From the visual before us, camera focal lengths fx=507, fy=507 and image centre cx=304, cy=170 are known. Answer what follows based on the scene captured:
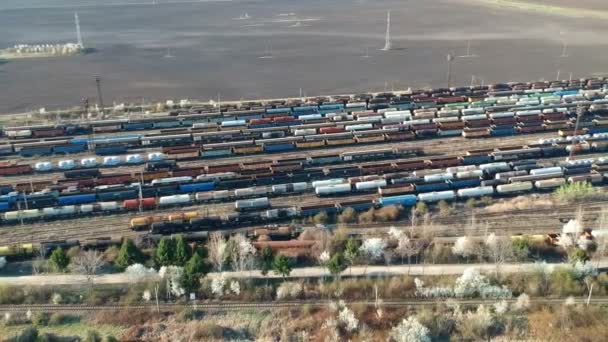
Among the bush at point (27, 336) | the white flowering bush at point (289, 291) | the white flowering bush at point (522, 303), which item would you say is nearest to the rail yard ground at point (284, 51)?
the white flowering bush at point (289, 291)

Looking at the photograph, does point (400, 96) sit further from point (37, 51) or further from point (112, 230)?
point (37, 51)

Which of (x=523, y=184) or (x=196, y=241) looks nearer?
(x=196, y=241)

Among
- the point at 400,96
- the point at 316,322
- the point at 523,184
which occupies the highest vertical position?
the point at 400,96

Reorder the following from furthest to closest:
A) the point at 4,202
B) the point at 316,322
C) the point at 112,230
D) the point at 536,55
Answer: the point at 536,55 → the point at 4,202 → the point at 112,230 → the point at 316,322

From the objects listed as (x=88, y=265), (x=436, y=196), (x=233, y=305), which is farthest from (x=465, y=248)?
(x=88, y=265)

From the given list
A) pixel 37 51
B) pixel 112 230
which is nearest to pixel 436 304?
pixel 112 230
